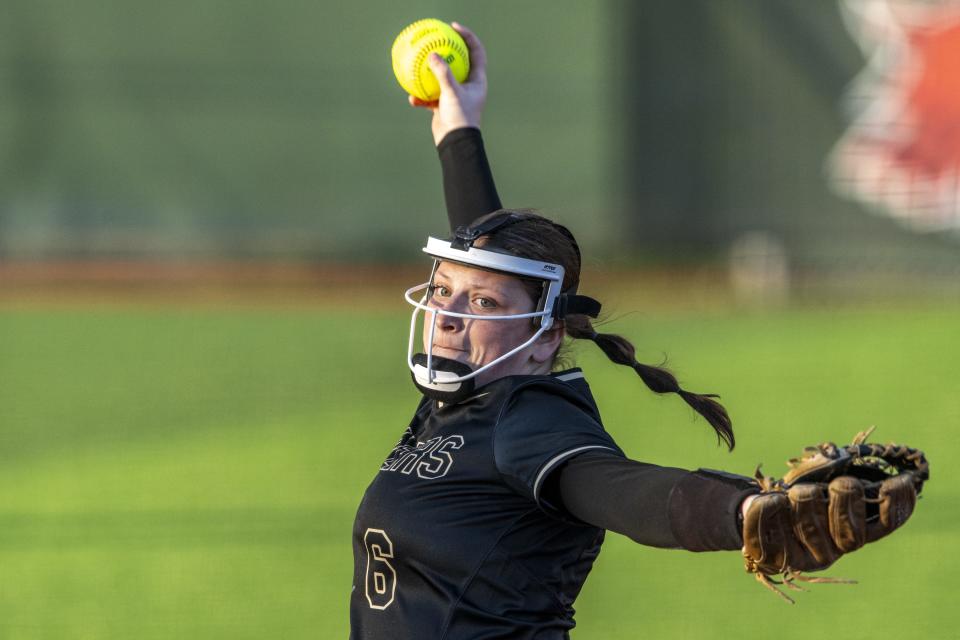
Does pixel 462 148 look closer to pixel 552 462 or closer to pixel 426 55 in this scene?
pixel 426 55

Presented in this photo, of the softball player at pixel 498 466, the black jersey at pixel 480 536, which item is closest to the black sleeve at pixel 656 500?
the softball player at pixel 498 466

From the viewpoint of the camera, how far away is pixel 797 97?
1648 centimetres

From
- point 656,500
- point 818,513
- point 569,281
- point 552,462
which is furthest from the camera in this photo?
point 569,281

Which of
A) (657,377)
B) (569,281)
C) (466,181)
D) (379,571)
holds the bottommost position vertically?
(379,571)

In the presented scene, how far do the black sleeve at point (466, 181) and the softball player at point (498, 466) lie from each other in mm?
625

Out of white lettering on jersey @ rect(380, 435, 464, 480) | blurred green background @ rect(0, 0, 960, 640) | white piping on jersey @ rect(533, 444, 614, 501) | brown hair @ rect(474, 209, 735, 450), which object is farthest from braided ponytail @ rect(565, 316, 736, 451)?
blurred green background @ rect(0, 0, 960, 640)

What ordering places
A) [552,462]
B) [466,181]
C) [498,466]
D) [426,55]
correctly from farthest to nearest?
1. [426,55]
2. [466,181]
3. [498,466]
4. [552,462]

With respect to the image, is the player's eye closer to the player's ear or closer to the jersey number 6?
the player's ear

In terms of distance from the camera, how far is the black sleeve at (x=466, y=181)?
10.7ft

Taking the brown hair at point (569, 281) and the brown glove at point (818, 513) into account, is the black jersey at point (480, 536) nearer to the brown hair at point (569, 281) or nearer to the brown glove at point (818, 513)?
Result: the brown hair at point (569, 281)

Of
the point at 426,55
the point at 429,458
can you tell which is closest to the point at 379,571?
the point at 429,458

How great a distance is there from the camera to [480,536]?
226cm

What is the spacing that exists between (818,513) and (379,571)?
36.9 inches

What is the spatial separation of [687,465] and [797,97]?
1064cm
